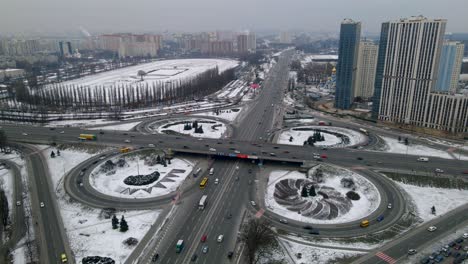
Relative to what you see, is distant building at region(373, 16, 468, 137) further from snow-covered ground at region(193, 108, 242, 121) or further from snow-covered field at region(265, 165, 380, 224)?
snow-covered ground at region(193, 108, 242, 121)

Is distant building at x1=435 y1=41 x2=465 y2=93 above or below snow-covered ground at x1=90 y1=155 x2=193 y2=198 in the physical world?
above

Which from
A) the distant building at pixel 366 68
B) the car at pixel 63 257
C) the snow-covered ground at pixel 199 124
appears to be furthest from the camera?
the distant building at pixel 366 68

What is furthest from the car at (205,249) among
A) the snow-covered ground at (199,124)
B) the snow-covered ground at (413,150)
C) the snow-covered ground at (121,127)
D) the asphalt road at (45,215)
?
the snow-covered ground at (121,127)

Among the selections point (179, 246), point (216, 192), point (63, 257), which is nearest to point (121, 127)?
point (216, 192)

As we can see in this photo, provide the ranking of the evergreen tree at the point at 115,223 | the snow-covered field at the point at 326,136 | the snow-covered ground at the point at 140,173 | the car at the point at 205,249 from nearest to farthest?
the car at the point at 205,249
the evergreen tree at the point at 115,223
the snow-covered ground at the point at 140,173
the snow-covered field at the point at 326,136

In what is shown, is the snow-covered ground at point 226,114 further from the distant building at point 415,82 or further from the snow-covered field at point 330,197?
the distant building at point 415,82

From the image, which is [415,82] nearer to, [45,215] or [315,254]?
[315,254]

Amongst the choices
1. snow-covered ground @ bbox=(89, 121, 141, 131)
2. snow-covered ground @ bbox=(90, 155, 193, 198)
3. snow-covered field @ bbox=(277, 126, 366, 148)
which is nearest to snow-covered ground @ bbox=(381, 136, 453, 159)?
snow-covered field @ bbox=(277, 126, 366, 148)
